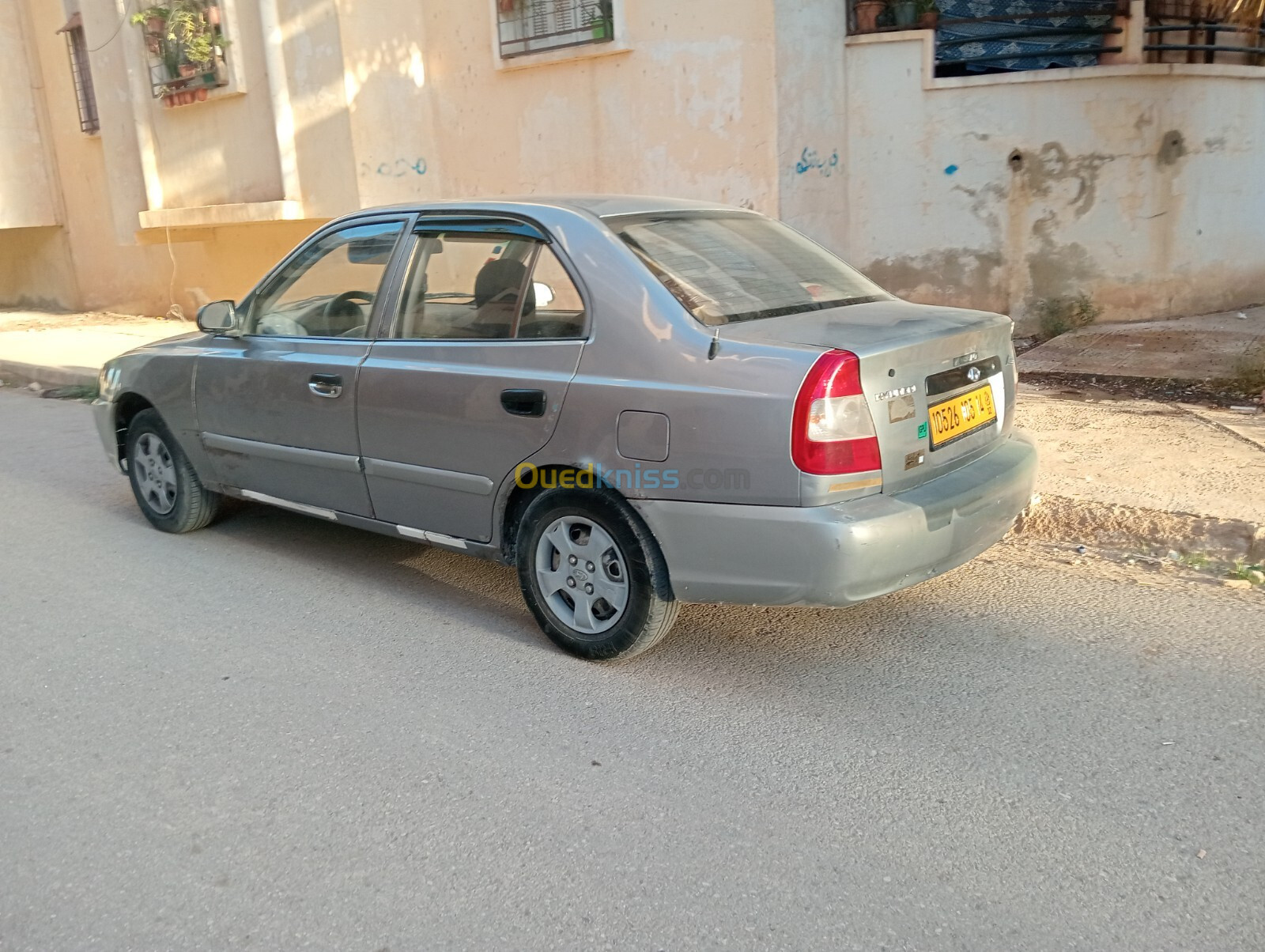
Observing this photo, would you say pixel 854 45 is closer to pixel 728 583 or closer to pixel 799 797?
pixel 728 583

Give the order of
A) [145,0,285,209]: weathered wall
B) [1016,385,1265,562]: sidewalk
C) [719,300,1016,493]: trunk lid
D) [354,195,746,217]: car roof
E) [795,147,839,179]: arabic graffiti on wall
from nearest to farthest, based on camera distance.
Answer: [719,300,1016,493]: trunk lid
[354,195,746,217]: car roof
[1016,385,1265,562]: sidewalk
[795,147,839,179]: arabic graffiti on wall
[145,0,285,209]: weathered wall

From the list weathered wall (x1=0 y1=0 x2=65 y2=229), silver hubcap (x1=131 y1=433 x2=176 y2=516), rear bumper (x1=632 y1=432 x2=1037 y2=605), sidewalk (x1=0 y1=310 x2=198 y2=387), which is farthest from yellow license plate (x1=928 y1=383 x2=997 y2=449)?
weathered wall (x1=0 y1=0 x2=65 y2=229)

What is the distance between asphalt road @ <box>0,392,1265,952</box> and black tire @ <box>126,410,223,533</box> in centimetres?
77

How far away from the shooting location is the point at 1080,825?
283 centimetres

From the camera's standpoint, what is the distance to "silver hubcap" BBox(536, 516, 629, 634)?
12.5 ft

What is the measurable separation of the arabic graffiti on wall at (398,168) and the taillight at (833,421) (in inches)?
349

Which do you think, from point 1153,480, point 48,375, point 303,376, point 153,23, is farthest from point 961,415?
point 153,23

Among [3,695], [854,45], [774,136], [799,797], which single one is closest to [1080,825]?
[799,797]

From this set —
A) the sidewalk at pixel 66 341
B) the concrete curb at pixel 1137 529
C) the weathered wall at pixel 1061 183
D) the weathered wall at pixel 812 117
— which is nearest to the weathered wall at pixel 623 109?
the weathered wall at pixel 812 117

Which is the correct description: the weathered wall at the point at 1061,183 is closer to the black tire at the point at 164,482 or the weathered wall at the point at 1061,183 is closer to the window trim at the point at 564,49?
the window trim at the point at 564,49

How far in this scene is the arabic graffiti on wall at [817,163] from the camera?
9227 mm

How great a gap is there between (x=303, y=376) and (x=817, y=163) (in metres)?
5.98

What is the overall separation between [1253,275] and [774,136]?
171 inches

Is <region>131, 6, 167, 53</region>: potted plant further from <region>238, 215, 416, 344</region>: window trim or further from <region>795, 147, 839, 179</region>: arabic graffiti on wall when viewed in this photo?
<region>238, 215, 416, 344</region>: window trim
